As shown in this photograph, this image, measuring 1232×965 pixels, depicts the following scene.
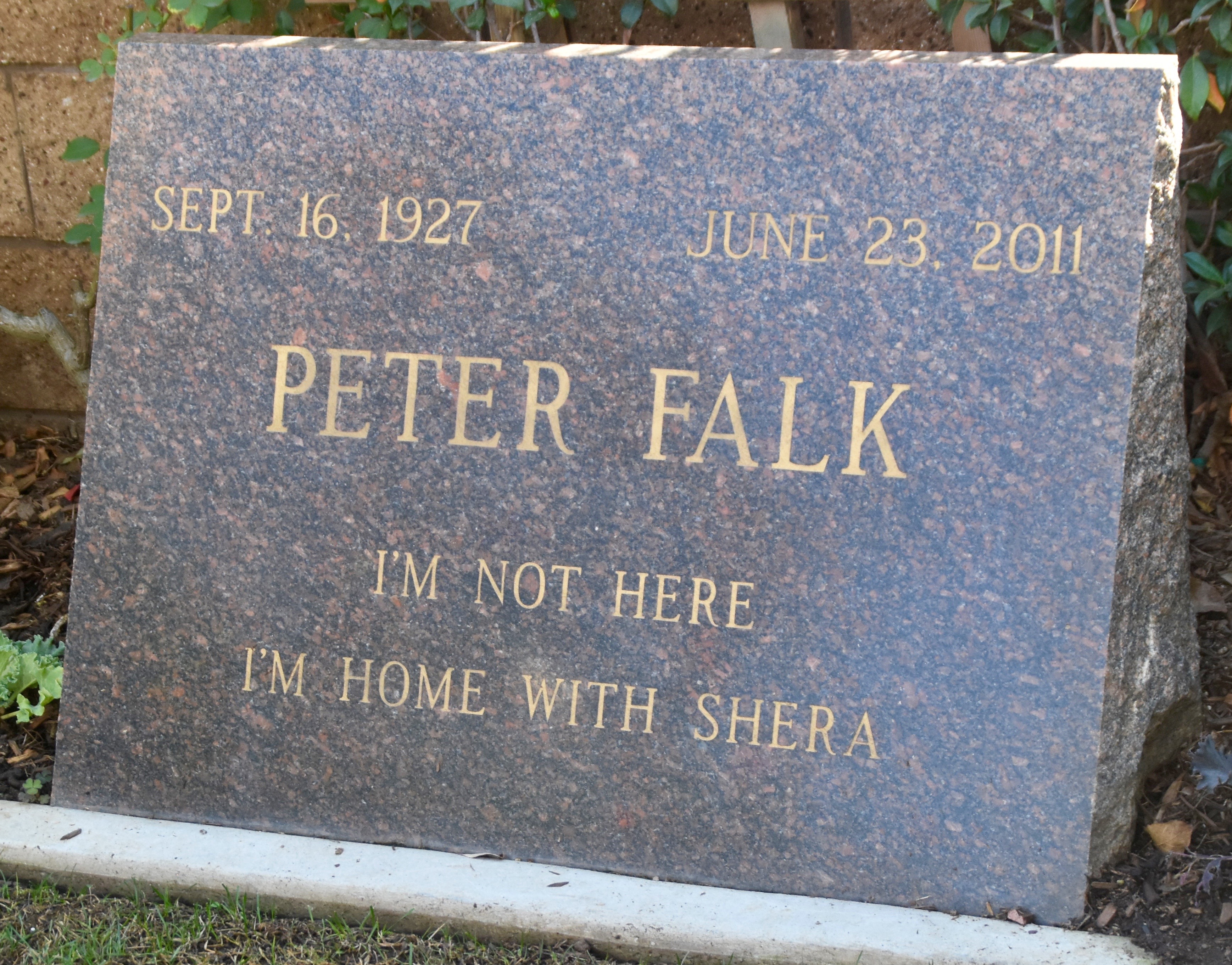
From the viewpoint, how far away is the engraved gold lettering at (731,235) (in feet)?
6.46

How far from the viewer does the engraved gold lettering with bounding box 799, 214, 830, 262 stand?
6.39 ft

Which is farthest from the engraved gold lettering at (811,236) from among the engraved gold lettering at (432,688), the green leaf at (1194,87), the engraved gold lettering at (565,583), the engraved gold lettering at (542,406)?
the engraved gold lettering at (432,688)

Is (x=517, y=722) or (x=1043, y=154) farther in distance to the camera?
(x=517, y=722)

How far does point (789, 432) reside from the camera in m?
1.97

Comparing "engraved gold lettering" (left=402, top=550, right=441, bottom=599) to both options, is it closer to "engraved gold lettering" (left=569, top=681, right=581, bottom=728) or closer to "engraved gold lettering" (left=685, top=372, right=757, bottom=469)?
"engraved gold lettering" (left=569, top=681, right=581, bottom=728)

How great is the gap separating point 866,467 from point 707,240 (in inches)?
20.7

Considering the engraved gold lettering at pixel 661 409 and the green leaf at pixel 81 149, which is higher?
the green leaf at pixel 81 149

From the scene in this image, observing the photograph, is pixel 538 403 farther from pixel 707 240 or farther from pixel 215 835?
pixel 215 835

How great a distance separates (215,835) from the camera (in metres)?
2.07

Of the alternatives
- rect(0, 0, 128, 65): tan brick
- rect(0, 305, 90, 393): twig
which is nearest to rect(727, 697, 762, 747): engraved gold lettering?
rect(0, 305, 90, 393): twig

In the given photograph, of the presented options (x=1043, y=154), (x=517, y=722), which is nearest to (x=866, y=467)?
(x=1043, y=154)

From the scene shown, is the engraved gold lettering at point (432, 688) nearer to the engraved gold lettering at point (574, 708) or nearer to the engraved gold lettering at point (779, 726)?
the engraved gold lettering at point (574, 708)

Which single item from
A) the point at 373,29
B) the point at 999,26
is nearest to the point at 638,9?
the point at 373,29

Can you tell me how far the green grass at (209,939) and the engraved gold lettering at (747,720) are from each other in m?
0.47
